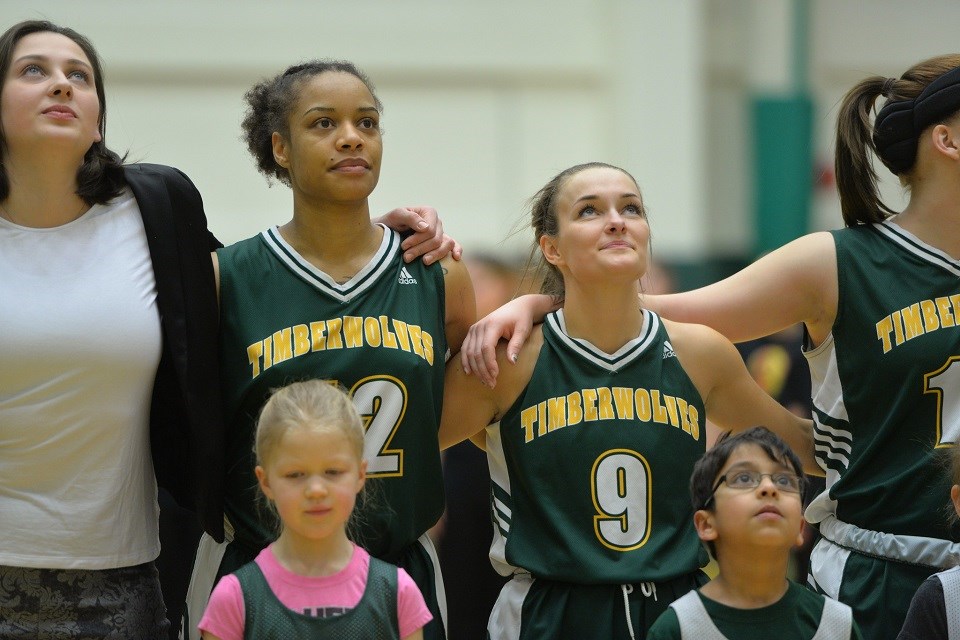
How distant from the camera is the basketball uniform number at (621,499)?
3.36 metres

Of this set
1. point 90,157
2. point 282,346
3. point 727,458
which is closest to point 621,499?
point 727,458

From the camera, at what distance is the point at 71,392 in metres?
3.06

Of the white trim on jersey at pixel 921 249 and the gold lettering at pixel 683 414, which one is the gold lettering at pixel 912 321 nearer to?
the white trim on jersey at pixel 921 249

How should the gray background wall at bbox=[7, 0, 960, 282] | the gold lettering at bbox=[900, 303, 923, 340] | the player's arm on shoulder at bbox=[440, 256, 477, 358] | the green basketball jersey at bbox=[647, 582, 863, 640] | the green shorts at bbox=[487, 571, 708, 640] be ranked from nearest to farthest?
the green basketball jersey at bbox=[647, 582, 863, 640]
the green shorts at bbox=[487, 571, 708, 640]
the gold lettering at bbox=[900, 303, 923, 340]
the player's arm on shoulder at bbox=[440, 256, 477, 358]
the gray background wall at bbox=[7, 0, 960, 282]

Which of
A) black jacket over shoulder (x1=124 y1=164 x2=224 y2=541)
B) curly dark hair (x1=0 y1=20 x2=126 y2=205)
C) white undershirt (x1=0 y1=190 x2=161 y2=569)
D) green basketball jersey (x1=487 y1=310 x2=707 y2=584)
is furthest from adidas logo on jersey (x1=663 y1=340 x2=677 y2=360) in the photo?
curly dark hair (x1=0 y1=20 x2=126 y2=205)

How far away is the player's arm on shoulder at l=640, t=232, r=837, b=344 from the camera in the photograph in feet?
11.6

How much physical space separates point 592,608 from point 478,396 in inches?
26.4

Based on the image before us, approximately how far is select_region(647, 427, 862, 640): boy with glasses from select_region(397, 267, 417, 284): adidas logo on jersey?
1.04m

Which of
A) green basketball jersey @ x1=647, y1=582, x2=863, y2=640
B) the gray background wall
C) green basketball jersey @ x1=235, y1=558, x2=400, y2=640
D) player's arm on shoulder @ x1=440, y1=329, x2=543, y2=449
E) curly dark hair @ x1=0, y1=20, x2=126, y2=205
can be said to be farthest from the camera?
the gray background wall

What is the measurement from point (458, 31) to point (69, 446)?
9.28m

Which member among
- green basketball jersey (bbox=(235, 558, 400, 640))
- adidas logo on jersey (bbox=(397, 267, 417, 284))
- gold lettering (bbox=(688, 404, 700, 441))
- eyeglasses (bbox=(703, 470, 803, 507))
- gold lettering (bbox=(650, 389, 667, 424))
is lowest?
green basketball jersey (bbox=(235, 558, 400, 640))

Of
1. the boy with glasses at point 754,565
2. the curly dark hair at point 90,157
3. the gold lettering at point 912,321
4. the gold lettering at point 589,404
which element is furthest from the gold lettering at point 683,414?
the curly dark hair at point 90,157

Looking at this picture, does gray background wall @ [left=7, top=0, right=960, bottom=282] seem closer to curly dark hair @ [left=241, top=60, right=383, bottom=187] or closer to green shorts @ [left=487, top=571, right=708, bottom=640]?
curly dark hair @ [left=241, top=60, right=383, bottom=187]

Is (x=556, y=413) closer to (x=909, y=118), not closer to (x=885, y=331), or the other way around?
(x=885, y=331)
